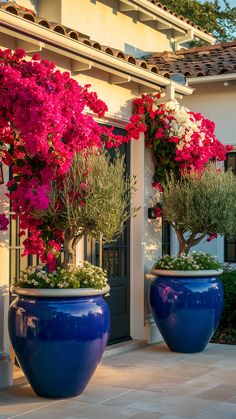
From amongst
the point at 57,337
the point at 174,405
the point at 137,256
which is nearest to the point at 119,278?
the point at 137,256

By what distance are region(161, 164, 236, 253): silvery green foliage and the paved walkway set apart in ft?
5.30

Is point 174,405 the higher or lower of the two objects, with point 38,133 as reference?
lower

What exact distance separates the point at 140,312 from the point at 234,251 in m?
3.11

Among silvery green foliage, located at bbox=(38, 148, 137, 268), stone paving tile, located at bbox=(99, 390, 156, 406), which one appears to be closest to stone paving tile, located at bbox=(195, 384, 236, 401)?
stone paving tile, located at bbox=(99, 390, 156, 406)

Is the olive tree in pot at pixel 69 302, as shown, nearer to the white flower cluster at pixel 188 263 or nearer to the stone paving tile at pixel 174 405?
the stone paving tile at pixel 174 405

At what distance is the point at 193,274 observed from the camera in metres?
8.50

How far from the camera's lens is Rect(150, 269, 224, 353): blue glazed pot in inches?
333

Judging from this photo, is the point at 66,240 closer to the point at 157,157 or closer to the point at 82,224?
the point at 82,224

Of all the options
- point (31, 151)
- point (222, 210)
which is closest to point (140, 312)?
point (222, 210)

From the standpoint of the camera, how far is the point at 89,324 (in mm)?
6352

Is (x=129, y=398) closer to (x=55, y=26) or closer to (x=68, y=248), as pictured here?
(x=68, y=248)

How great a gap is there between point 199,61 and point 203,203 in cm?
504

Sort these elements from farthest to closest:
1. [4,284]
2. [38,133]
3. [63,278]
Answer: [4,284]
[63,278]
[38,133]

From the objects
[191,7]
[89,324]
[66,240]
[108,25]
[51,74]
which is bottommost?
[89,324]
